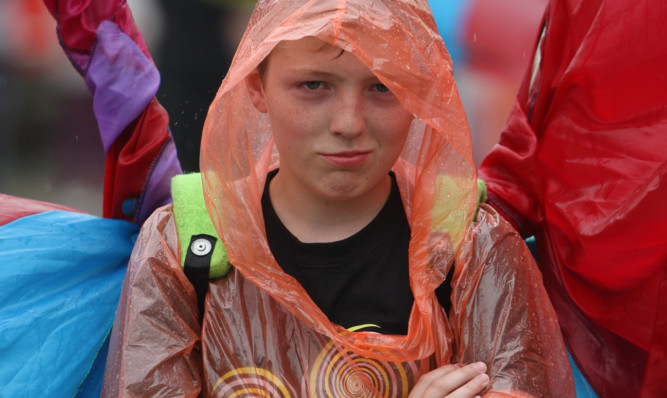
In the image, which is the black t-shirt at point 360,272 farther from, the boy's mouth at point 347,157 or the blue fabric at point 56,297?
the blue fabric at point 56,297

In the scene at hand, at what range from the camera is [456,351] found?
121 cm

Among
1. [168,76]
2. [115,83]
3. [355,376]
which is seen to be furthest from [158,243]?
[168,76]

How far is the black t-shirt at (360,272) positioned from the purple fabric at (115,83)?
0.46 metres

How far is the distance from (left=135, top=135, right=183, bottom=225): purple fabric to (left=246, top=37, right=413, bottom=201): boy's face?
0.47 m

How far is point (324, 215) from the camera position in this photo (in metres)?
1.26

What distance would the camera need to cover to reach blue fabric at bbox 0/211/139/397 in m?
1.28

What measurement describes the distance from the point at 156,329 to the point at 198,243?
15 cm

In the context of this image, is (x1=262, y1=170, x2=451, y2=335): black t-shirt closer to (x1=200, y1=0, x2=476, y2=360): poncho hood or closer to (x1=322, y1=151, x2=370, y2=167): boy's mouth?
Result: (x1=200, y1=0, x2=476, y2=360): poncho hood

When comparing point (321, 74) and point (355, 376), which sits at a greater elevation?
point (321, 74)

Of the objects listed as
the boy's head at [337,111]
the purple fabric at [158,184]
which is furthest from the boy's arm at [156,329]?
the purple fabric at [158,184]

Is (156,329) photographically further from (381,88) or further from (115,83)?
(115,83)

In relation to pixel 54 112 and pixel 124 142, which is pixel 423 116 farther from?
pixel 54 112

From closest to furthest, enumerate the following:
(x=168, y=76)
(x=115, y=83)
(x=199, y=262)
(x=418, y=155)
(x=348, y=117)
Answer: (x=348, y=117) → (x=199, y=262) → (x=418, y=155) → (x=115, y=83) → (x=168, y=76)

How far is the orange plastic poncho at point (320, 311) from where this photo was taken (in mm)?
1115
